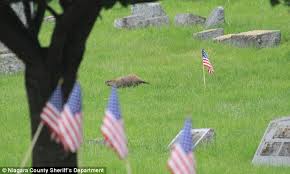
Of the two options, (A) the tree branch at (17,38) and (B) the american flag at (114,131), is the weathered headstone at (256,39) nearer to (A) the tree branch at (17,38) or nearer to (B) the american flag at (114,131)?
(B) the american flag at (114,131)

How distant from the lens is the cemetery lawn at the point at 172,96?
492 inches

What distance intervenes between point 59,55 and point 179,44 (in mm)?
15881

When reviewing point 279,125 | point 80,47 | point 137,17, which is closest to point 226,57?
point 137,17

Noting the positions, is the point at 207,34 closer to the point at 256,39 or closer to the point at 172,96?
the point at 256,39

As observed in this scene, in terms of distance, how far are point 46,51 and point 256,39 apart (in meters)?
15.4

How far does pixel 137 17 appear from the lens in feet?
90.6

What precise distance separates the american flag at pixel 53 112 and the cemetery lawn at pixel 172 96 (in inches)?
100

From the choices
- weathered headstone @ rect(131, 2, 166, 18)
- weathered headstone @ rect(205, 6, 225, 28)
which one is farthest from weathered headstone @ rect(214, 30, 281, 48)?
weathered headstone @ rect(131, 2, 166, 18)

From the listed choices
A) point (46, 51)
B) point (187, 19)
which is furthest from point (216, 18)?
point (46, 51)

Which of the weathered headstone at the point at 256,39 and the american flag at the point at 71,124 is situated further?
the weathered headstone at the point at 256,39

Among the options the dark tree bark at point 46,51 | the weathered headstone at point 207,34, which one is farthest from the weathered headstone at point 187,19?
the dark tree bark at point 46,51

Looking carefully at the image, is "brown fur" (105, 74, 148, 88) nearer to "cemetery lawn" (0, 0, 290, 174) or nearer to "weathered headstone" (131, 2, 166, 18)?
"cemetery lawn" (0, 0, 290, 174)

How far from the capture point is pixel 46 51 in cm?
840

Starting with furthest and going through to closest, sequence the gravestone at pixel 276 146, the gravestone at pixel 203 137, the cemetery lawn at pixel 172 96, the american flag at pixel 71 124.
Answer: the gravestone at pixel 203 137 → the cemetery lawn at pixel 172 96 → the gravestone at pixel 276 146 → the american flag at pixel 71 124
